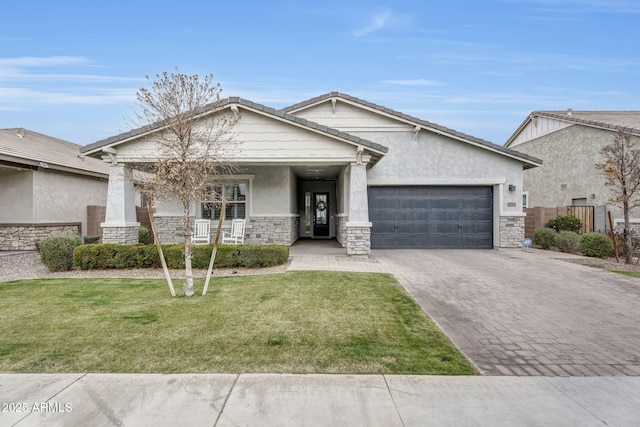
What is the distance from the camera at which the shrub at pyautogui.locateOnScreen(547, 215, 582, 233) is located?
14.0m

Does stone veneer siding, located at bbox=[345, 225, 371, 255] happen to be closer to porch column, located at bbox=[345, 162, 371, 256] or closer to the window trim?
porch column, located at bbox=[345, 162, 371, 256]

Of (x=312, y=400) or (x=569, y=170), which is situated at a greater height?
(x=569, y=170)

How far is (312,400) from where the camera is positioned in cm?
293

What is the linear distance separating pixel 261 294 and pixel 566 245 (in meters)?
12.1

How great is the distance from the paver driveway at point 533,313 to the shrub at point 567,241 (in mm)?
2921

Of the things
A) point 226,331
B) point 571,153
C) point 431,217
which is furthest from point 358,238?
point 571,153

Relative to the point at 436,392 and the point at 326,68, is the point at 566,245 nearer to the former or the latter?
the point at 436,392

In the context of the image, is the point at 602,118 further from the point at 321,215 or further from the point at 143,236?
the point at 143,236

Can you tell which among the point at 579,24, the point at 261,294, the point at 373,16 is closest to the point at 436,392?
the point at 261,294

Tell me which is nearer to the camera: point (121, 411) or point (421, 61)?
point (121, 411)

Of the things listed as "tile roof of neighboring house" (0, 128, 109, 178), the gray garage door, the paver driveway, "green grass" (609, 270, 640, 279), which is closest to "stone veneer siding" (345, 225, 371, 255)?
the paver driveway

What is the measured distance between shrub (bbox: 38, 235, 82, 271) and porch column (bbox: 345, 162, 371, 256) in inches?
307

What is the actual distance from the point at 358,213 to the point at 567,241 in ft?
27.2

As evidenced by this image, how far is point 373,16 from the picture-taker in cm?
1370
